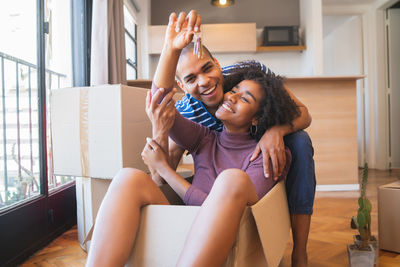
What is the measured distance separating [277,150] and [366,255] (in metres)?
0.62

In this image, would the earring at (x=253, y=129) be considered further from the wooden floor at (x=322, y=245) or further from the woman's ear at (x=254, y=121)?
the wooden floor at (x=322, y=245)

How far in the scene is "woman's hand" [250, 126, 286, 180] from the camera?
1.10 metres

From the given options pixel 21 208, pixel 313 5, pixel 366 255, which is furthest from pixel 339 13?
pixel 21 208

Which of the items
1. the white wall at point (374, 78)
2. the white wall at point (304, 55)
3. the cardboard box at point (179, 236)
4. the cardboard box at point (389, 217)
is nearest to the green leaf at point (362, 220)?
the cardboard box at point (389, 217)

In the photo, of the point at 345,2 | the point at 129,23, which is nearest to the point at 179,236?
the point at 129,23

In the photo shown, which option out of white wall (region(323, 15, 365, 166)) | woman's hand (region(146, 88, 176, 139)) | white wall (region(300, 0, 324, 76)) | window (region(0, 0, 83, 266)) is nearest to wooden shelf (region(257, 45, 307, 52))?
white wall (region(300, 0, 324, 76))

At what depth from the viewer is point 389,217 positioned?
1.63 m

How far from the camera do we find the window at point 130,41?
15.0 feet

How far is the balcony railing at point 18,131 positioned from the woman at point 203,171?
3.23ft

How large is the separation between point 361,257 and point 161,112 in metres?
0.96

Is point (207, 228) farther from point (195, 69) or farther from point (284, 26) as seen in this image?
point (284, 26)

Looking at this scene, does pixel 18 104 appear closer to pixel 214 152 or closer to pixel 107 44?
pixel 107 44

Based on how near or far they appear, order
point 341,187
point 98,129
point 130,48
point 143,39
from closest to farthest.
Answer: point 98,129, point 341,187, point 130,48, point 143,39

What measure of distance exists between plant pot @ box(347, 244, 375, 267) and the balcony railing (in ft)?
4.92
